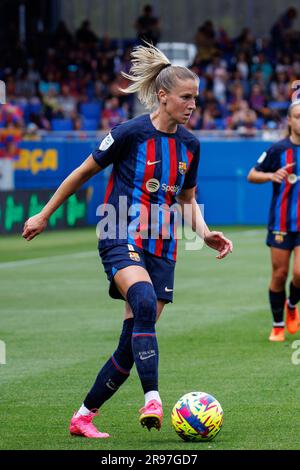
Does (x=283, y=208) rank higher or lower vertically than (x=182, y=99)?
lower

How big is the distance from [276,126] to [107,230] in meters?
21.4

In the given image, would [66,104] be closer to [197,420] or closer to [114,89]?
[114,89]

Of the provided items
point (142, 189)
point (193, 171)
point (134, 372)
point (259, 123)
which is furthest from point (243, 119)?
point (142, 189)

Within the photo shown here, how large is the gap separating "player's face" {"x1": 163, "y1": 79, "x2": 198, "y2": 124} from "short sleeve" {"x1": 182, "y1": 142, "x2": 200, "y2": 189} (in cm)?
32

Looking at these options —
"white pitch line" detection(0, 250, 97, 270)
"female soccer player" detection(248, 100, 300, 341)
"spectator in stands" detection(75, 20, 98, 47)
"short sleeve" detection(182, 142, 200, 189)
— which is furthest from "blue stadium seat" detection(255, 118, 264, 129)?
"short sleeve" detection(182, 142, 200, 189)

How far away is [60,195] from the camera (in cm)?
642

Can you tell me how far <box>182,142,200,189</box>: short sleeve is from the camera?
6.73 m

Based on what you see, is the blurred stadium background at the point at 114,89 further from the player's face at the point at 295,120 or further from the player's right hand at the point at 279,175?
the player's right hand at the point at 279,175

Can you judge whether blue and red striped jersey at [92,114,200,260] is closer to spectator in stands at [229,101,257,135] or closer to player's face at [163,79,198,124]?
player's face at [163,79,198,124]

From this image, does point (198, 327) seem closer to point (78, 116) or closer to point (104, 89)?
point (78, 116)

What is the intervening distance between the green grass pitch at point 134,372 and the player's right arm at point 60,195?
1164mm

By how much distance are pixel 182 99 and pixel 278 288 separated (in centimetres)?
447

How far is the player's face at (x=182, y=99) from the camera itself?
21.2 feet

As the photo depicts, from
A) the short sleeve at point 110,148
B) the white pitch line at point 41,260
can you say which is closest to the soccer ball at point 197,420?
the short sleeve at point 110,148
